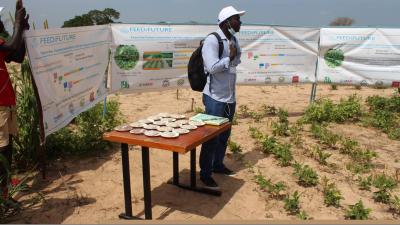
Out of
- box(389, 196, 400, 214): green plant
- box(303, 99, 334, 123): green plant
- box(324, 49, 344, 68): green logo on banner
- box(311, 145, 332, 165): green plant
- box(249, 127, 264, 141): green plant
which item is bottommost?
box(389, 196, 400, 214): green plant

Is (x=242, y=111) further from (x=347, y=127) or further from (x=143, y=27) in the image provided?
(x=143, y=27)

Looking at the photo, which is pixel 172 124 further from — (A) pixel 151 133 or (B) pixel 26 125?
(B) pixel 26 125

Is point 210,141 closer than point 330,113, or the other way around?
point 210,141

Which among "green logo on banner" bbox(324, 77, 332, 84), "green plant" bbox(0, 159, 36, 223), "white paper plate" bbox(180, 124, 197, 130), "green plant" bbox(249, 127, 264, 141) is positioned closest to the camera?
"green plant" bbox(0, 159, 36, 223)

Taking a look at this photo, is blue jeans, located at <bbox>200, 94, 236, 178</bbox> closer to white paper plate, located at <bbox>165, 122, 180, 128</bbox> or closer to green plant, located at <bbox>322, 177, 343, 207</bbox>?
white paper plate, located at <bbox>165, 122, 180, 128</bbox>

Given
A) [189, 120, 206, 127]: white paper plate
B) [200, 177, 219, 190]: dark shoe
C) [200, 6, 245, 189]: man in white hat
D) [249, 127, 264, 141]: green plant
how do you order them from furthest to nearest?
[249, 127, 264, 141]: green plant → [200, 177, 219, 190]: dark shoe → [200, 6, 245, 189]: man in white hat → [189, 120, 206, 127]: white paper plate

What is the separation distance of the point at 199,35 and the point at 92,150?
305 cm

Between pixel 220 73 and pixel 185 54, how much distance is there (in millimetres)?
3086

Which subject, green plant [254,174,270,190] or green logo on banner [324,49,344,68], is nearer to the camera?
green plant [254,174,270,190]

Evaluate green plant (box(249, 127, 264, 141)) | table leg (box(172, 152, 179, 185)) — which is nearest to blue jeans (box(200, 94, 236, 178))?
table leg (box(172, 152, 179, 185))

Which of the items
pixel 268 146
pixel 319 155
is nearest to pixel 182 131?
pixel 268 146

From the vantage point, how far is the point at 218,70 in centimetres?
429

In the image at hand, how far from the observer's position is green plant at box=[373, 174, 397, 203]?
14.8ft

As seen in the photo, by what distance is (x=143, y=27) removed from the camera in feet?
22.5
